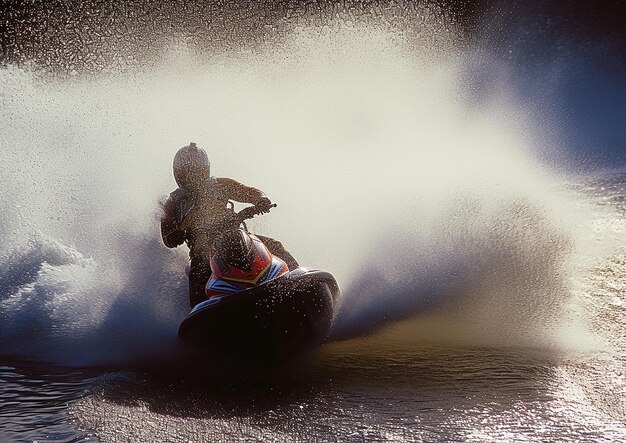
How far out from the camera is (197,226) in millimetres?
5617

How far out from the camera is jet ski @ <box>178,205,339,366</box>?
15.7 ft

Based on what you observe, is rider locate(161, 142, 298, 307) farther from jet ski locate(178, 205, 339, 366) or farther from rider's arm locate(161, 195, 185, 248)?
jet ski locate(178, 205, 339, 366)

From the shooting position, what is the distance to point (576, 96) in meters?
22.5

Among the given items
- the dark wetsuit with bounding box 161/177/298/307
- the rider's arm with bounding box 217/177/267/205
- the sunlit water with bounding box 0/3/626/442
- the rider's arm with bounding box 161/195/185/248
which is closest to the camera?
the sunlit water with bounding box 0/3/626/442

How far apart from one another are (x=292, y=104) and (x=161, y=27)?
8.92 m

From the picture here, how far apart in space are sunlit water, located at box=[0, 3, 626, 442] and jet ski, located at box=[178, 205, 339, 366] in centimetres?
21

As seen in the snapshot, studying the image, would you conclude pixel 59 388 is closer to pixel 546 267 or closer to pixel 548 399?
pixel 548 399

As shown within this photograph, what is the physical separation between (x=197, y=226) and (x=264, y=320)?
4.02ft

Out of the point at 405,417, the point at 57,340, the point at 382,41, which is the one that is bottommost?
the point at 405,417

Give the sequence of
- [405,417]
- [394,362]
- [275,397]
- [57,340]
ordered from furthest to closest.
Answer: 1. [57,340]
2. [394,362]
3. [275,397]
4. [405,417]

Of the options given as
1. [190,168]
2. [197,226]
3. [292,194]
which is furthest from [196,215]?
[292,194]

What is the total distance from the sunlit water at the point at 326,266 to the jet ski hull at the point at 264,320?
21 cm

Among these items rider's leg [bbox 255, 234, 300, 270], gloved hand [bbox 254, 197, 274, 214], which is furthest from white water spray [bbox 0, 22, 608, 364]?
gloved hand [bbox 254, 197, 274, 214]

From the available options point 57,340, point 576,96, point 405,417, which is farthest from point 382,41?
point 405,417
